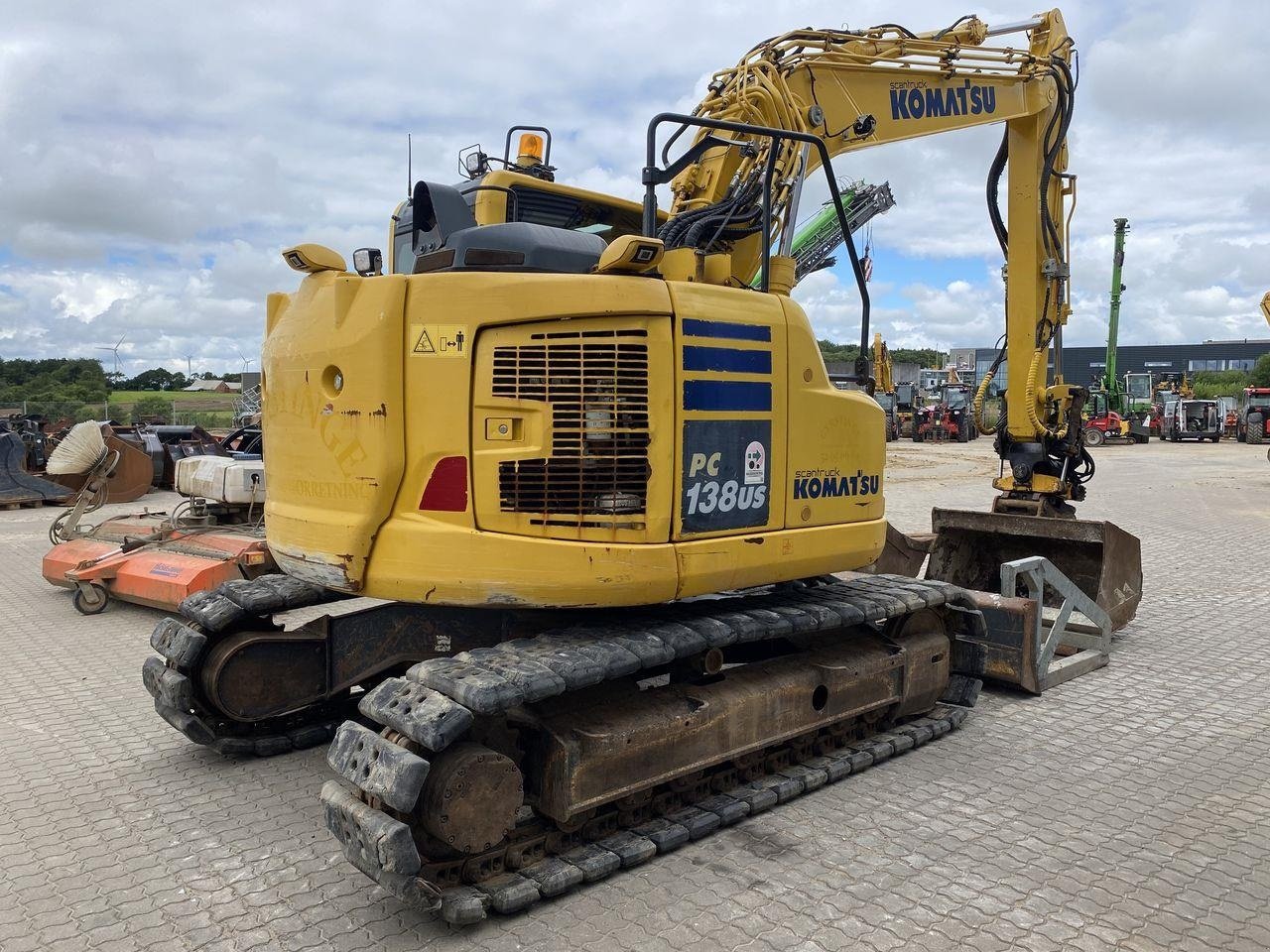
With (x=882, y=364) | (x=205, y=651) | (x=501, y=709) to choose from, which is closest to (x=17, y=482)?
(x=205, y=651)

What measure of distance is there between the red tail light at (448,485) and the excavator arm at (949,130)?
1723 mm

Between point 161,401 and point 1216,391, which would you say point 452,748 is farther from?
point 1216,391

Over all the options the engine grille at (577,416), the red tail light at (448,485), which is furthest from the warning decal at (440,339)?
the red tail light at (448,485)

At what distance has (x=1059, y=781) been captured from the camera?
4.74 metres

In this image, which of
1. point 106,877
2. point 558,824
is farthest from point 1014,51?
point 106,877

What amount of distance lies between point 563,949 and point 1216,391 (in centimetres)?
6794

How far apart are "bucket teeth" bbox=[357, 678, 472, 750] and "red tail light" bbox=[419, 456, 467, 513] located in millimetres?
712

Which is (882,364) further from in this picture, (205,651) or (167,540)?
(205,651)

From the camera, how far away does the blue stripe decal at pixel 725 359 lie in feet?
13.2

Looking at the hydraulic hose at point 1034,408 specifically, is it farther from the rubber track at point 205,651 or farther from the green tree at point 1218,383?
the green tree at point 1218,383

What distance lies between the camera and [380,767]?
329 cm

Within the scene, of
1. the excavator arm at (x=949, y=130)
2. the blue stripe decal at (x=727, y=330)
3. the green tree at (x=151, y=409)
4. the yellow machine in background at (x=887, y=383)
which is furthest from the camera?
the yellow machine in background at (x=887, y=383)

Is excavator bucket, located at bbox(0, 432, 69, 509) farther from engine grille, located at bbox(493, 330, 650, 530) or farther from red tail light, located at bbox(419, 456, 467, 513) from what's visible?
engine grille, located at bbox(493, 330, 650, 530)

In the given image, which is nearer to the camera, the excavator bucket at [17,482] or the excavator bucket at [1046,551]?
the excavator bucket at [1046,551]
